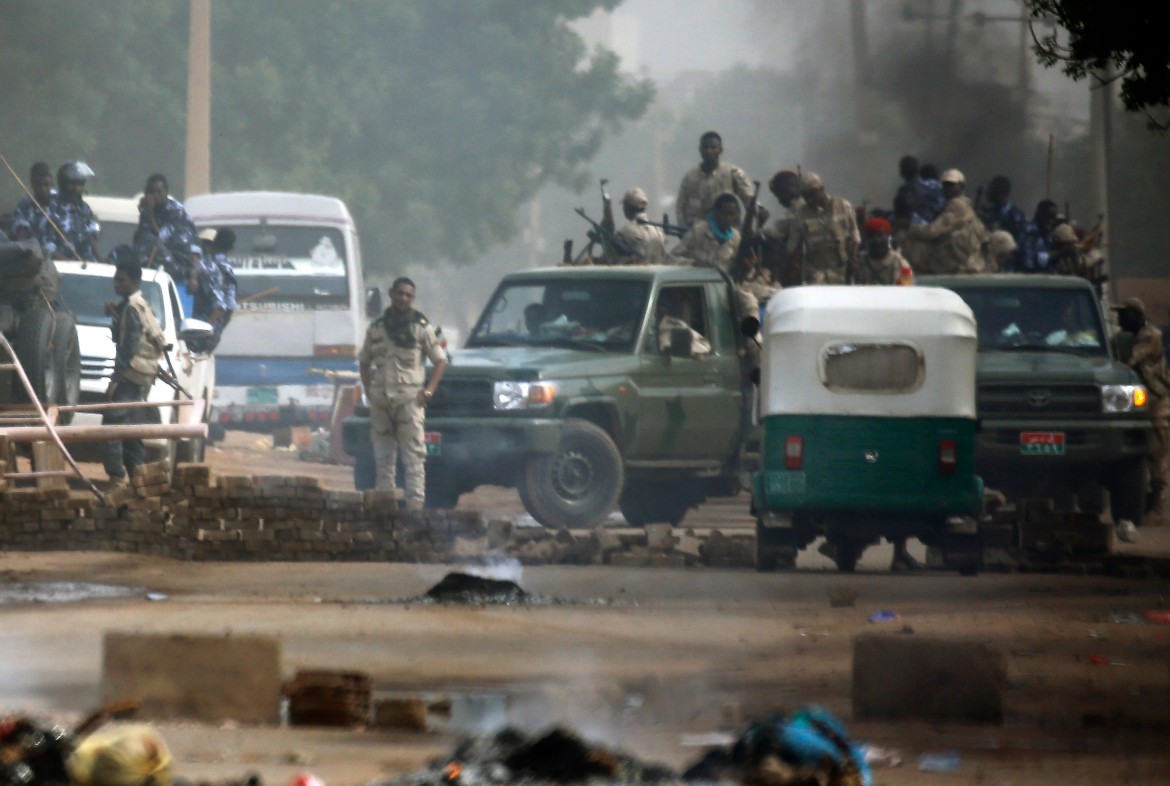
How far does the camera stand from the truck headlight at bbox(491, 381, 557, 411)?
15.2 m

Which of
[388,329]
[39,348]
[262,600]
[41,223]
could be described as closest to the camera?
[262,600]

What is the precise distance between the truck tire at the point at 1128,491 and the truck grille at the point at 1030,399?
599 millimetres

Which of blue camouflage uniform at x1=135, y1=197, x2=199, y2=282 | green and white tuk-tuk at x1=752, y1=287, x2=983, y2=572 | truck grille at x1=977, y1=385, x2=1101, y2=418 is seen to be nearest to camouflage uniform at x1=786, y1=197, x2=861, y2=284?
truck grille at x1=977, y1=385, x2=1101, y2=418

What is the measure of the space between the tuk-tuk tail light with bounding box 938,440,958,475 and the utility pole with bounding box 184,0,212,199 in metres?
20.9

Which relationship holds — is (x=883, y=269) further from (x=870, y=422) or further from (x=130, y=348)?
(x=130, y=348)

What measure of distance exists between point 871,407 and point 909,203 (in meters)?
5.70

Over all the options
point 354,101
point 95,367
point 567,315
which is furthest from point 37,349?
point 354,101

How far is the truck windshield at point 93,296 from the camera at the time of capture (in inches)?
685

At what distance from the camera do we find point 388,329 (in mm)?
16000

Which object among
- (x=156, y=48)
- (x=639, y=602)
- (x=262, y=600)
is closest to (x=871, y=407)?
(x=639, y=602)

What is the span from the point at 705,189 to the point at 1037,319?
3292 millimetres

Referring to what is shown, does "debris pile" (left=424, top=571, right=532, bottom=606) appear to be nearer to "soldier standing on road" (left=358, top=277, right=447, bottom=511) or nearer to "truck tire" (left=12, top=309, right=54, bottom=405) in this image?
"soldier standing on road" (left=358, top=277, right=447, bottom=511)

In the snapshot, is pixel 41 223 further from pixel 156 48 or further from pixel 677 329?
pixel 156 48

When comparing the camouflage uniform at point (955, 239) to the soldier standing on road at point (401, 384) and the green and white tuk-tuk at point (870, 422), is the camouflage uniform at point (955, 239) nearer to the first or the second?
the green and white tuk-tuk at point (870, 422)
